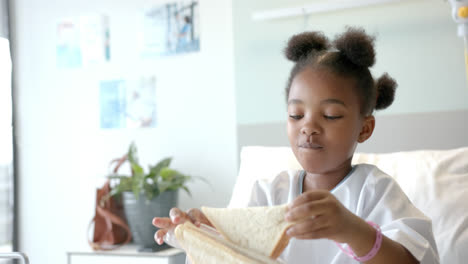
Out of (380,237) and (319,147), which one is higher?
(319,147)

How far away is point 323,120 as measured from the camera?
98 cm

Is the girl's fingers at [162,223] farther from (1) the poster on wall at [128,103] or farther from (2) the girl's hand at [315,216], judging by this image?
(1) the poster on wall at [128,103]

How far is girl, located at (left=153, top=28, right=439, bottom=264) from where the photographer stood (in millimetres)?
884

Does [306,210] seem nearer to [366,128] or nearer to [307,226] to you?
[307,226]

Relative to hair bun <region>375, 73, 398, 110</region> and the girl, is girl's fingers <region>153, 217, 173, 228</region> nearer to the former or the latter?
the girl

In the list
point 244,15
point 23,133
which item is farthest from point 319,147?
point 23,133

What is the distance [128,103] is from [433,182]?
5.34 feet

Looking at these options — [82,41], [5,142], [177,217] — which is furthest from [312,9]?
[5,142]

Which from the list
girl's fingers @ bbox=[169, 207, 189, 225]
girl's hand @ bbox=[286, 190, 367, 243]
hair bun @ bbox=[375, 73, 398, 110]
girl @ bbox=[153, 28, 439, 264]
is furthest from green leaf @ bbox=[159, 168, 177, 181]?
girl's hand @ bbox=[286, 190, 367, 243]

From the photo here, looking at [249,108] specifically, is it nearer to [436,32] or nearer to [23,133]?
[436,32]

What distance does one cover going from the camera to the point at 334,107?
0.98 m

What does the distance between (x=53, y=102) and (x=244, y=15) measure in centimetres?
124

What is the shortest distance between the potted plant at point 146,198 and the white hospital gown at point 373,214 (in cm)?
118

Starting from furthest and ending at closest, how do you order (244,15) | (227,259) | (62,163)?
(62,163), (244,15), (227,259)
